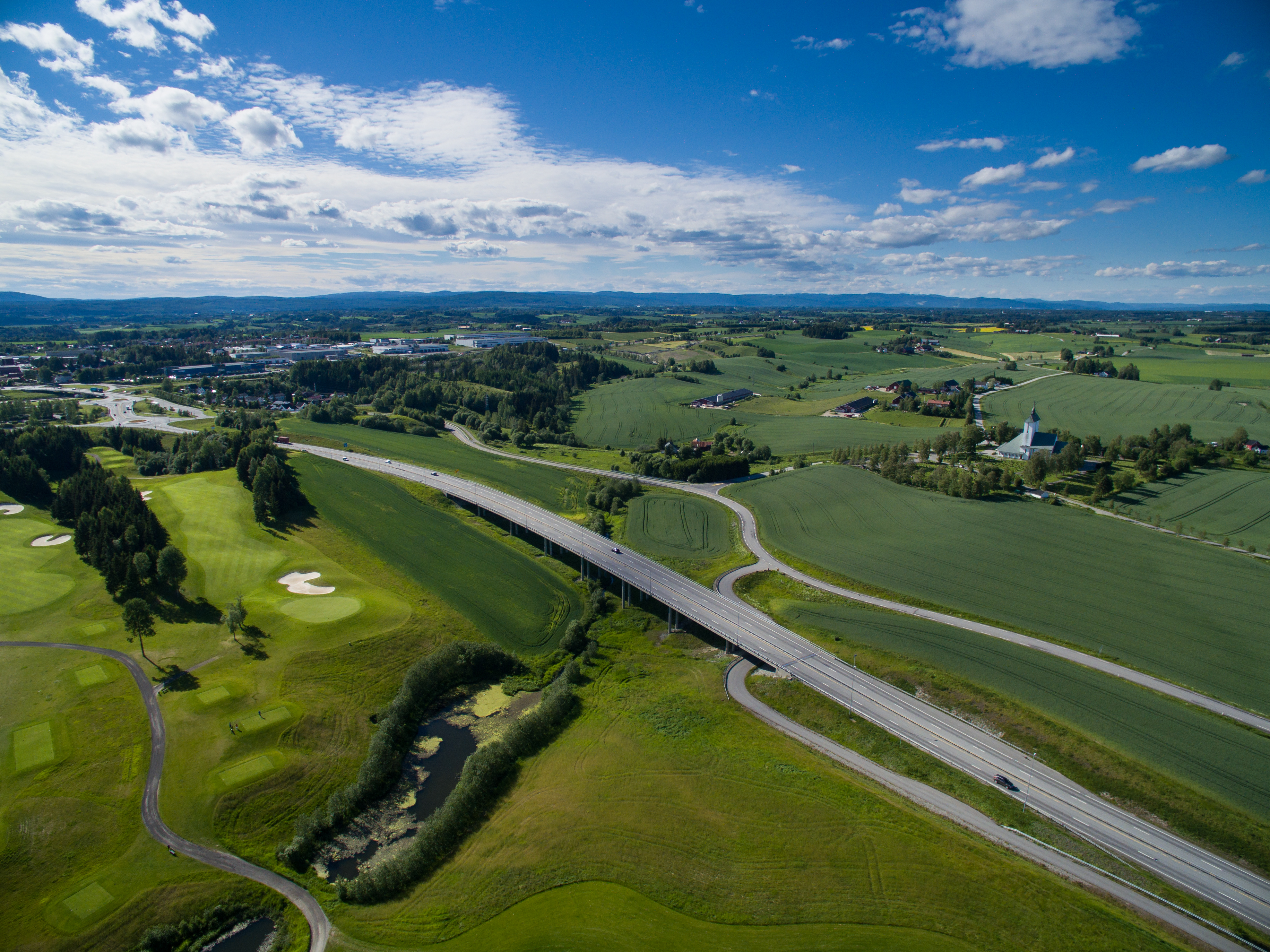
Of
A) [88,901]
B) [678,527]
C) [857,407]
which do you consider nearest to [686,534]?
[678,527]

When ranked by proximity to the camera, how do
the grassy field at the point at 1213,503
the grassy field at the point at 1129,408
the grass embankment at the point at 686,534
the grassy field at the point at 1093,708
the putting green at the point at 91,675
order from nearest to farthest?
the grassy field at the point at 1093,708 < the putting green at the point at 91,675 < the grass embankment at the point at 686,534 < the grassy field at the point at 1213,503 < the grassy field at the point at 1129,408

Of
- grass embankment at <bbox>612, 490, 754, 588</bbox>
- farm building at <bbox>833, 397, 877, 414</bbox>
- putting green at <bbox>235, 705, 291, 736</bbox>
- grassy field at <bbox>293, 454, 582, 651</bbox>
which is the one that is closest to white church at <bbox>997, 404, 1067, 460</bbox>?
farm building at <bbox>833, 397, 877, 414</bbox>

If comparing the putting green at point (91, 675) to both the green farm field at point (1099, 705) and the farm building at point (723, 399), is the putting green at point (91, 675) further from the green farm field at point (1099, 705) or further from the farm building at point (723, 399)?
the farm building at point (723, 399)

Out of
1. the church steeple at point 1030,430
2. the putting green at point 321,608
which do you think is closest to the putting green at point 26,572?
the putting green at point 321,608

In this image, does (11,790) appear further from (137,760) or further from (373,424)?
(373,424)

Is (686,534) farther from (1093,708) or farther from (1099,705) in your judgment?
(1099,705)

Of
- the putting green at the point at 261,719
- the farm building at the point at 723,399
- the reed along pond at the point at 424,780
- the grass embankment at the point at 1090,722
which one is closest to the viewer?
the grass embankment at the point at 1090,722

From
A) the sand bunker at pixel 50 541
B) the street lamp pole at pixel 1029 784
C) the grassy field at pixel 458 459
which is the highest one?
the grassy field at pixel 458 459
